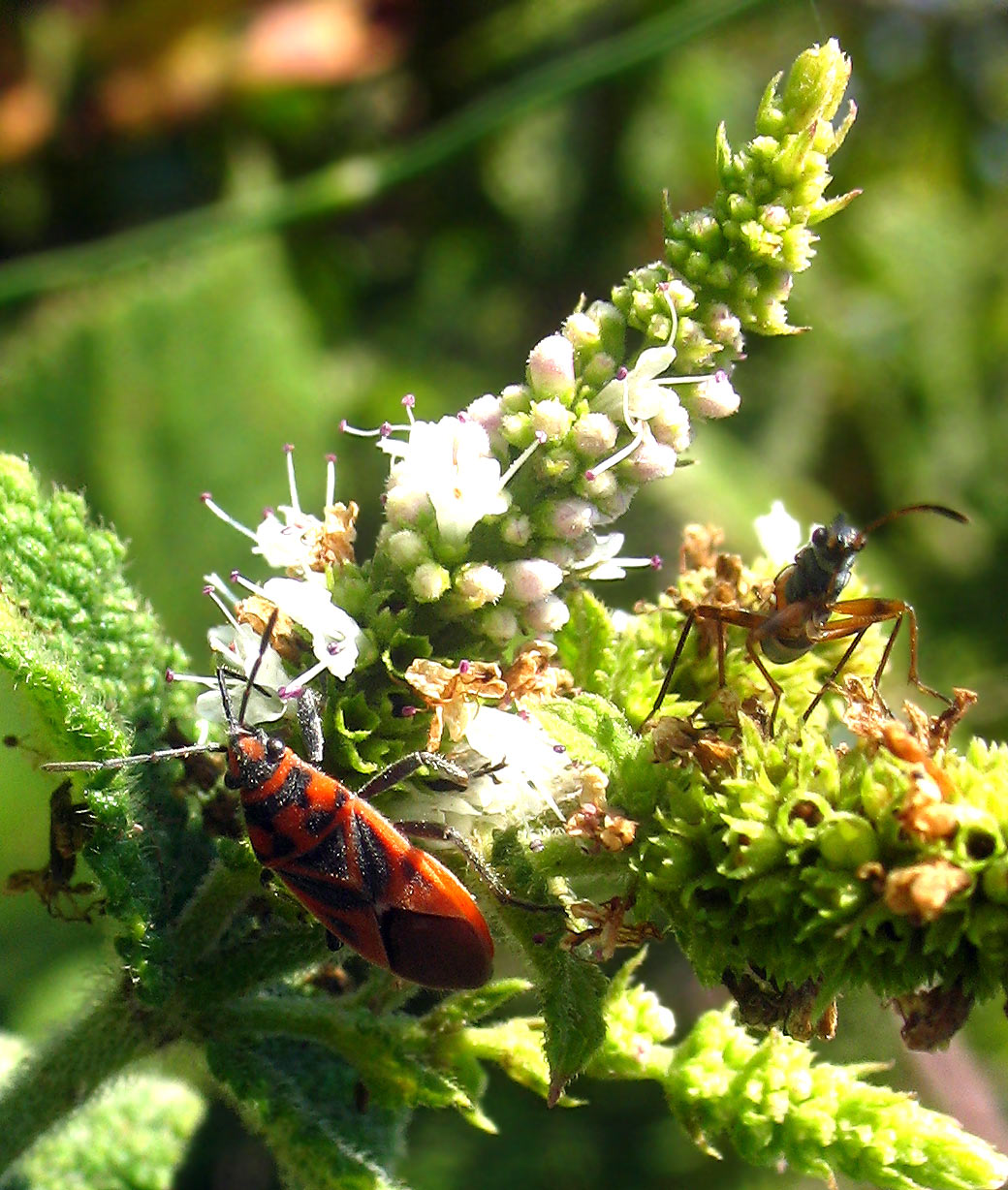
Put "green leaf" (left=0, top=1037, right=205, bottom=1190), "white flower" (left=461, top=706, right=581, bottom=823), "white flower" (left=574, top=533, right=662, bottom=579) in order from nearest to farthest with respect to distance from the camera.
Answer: "white flower" (left=461, top=706, right=581, bottom=823), "white flower" (left=574, top=533, right=662, bottom=579), "green leaf" (left=0, top=1037, right=205, bottom=1190)

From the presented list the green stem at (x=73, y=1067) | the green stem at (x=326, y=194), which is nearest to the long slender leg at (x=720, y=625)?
the green stem at (x=73, y=1067)

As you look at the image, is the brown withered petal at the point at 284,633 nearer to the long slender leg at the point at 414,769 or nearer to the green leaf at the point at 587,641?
the long slender leg at the point at 414,769

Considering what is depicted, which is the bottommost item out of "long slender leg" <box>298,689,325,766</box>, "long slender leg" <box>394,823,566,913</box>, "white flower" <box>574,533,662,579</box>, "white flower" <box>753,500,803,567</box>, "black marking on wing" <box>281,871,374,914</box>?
Answer: "black marking on wing" <box>281,871,374,914</box>

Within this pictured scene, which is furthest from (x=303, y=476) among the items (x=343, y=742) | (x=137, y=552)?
(x=343, y=742)

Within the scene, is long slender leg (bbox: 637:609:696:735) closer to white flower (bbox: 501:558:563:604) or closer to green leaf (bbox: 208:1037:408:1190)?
white flower (bbox: 501:558:563:604)

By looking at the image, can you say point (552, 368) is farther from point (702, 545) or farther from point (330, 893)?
point (330, 893)

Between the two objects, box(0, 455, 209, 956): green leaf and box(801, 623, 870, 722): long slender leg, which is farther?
box(801, 623, 870, 722): long slender leg

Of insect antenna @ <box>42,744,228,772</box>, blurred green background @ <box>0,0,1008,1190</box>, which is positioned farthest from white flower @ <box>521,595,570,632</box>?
blurred green background @ <box>0,0,1008,1190</box>

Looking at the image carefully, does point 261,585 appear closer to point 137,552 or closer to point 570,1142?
point 137,552
